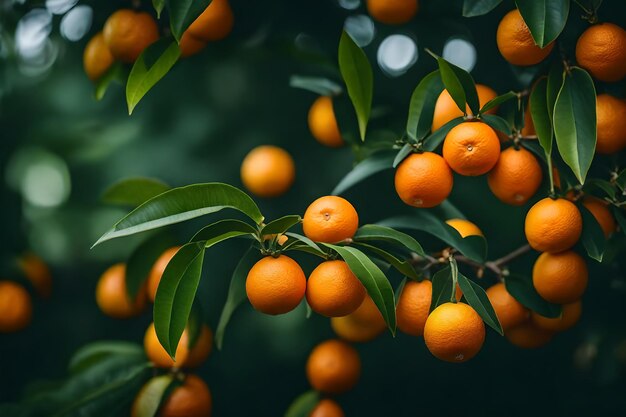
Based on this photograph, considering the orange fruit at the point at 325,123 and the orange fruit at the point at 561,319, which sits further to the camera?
the orange fruit at the point at 325,123

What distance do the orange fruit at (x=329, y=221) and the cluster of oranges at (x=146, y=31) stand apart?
1.25 feet

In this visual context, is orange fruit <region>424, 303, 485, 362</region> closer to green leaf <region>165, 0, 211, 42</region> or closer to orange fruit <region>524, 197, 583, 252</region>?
orange fruit <region>524, 197, 583, 252</region>

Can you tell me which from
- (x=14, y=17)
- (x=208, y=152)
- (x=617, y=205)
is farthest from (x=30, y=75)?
(x=617, y=205)

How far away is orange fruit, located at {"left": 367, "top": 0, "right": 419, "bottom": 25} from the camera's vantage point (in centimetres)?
108

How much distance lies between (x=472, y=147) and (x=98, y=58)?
67cm

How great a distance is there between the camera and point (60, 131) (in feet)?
4.12

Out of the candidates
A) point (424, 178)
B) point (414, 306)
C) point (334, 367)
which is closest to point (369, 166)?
point (424, 178)

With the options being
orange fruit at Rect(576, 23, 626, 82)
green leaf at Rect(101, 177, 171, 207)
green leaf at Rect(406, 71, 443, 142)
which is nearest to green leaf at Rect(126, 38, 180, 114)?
A: green leaf at Rect(101, 177, 171, 207)

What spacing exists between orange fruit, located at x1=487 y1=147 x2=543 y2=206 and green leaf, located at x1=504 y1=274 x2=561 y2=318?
125 mm

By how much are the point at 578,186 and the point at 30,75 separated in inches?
40.5

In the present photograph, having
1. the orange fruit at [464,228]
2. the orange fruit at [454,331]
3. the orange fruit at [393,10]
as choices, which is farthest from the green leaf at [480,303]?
the orange fruit at [393,10]

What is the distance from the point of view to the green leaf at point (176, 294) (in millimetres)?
849

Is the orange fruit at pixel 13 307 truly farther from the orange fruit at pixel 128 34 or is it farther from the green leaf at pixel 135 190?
the orange fruit at pixel 128 34

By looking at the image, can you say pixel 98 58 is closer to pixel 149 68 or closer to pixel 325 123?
pixel 149 68
